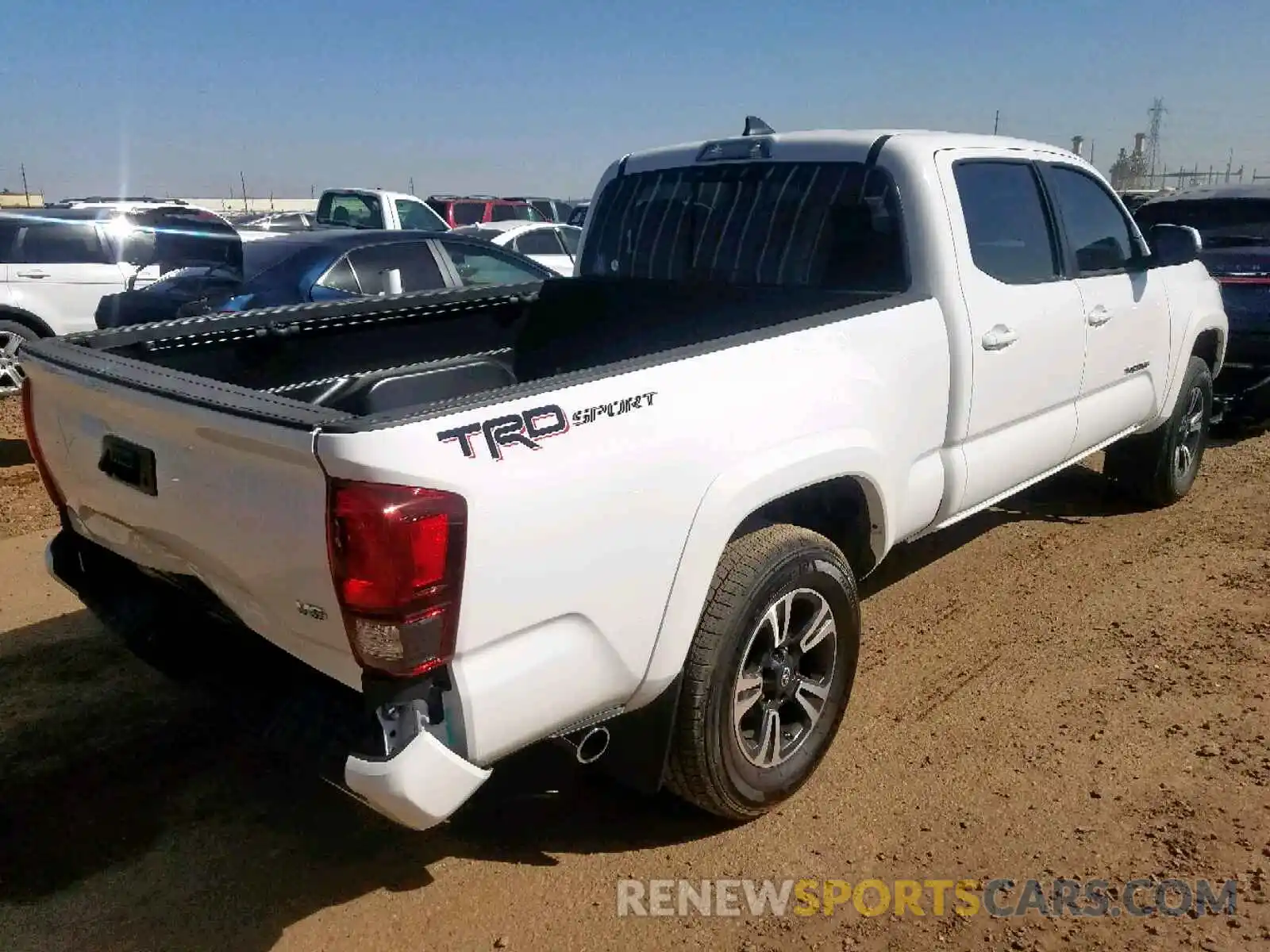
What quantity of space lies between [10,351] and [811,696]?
8.17 metres

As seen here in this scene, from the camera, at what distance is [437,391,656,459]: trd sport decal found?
2.15m

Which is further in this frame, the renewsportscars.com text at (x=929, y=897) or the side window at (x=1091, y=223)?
the side window at (x=1091, y=223)

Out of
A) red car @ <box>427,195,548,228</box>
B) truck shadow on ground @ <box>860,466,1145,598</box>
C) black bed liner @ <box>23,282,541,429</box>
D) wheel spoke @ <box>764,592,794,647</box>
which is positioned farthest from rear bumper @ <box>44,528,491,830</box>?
red car @ <box>427,195,548,228</box>

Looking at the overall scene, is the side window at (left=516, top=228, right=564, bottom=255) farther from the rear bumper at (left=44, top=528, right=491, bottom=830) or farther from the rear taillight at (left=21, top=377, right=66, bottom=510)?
the rear bumper at (left=44, top=528, right=491, bottom=830)

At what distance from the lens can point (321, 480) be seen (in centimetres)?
209

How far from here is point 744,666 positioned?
9.82 feet

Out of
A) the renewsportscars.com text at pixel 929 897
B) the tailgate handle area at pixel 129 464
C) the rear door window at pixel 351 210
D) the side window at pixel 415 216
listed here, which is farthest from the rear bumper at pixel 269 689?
the side window at pixel 415 216

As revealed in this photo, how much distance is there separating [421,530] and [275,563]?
38cm

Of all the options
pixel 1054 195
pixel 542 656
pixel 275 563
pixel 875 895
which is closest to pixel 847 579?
pixel 875 895

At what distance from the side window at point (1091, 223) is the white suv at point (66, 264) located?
772 centimetres

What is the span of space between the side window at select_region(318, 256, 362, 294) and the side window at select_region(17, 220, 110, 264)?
3.21 m

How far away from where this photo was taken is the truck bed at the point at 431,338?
3.37 m

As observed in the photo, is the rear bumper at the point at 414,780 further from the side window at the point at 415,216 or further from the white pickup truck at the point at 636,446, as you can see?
the side window at the point at 415,216

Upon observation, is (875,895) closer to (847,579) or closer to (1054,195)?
(847,579)
